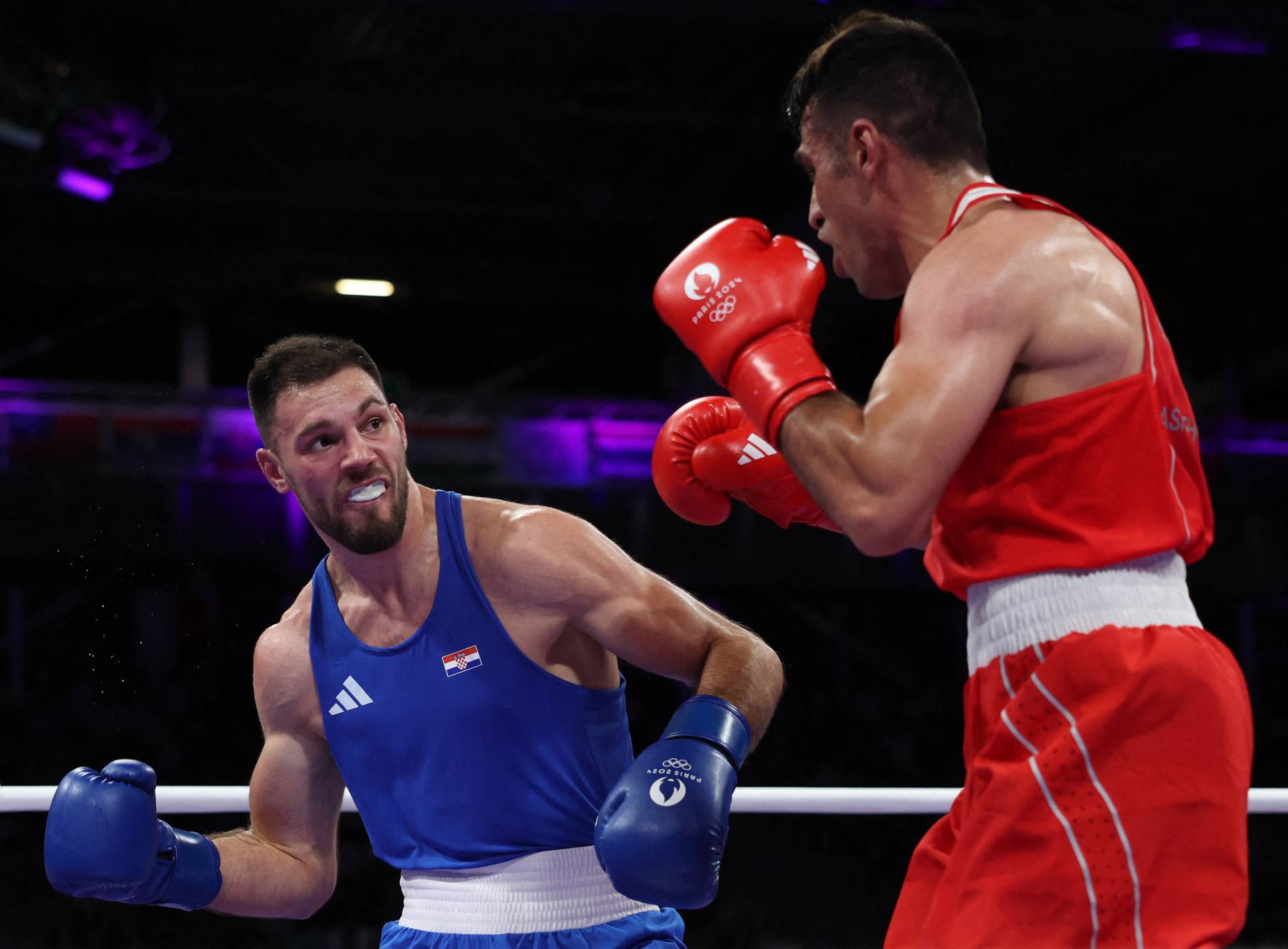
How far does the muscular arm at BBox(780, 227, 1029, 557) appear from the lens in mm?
1452

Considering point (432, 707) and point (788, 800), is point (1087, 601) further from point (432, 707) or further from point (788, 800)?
point (432, 707)

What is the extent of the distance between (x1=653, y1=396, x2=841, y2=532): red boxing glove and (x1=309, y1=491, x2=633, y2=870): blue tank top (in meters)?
0.37

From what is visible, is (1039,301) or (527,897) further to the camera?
(527,897)

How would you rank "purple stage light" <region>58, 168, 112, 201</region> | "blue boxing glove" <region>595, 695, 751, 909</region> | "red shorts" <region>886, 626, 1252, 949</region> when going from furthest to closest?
"purple stage light" <region>58, 168, 112, 201</region>, "blue boxing glove" <region>595, 695, 751, 909</region>, "red shorts" <region>886, 626, 1252, 949</region>

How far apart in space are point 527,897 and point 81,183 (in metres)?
6.99

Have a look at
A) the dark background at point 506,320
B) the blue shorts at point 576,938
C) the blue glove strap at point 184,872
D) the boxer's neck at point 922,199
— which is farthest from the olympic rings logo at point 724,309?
the dark background at point 506,320

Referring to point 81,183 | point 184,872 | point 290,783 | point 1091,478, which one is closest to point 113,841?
point 184,872

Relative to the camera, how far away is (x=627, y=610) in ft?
7.32

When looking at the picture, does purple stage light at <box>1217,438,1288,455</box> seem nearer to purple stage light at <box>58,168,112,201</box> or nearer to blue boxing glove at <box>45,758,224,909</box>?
purple stage light at <box>58,168,112,201</box>

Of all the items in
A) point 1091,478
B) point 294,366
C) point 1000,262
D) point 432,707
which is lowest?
point 432,707

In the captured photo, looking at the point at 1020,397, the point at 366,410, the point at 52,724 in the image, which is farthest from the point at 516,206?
the point at 1020,397

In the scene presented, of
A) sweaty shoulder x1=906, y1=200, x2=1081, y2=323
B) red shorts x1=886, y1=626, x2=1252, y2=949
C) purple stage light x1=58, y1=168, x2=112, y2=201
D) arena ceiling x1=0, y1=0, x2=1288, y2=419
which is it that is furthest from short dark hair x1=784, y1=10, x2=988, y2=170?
purple stage light x1=58, y1=168, x2=112, y2=201

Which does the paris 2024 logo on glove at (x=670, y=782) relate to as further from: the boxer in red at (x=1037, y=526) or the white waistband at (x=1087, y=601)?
the white waistband at (x=1087, y=601)

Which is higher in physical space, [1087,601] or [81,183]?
[81,183]
